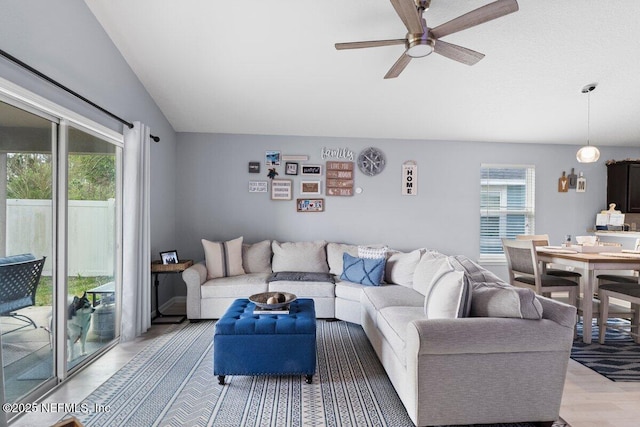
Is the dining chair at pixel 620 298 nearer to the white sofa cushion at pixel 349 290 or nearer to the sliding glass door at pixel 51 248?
the white sofa cushion at pixel 349 290

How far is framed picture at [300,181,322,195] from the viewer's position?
4660 millimetres

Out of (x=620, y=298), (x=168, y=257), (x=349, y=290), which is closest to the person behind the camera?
(x=620, y=298)

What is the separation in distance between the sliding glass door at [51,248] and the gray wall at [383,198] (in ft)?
5.04

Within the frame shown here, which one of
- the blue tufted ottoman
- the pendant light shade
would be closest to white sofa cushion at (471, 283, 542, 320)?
the blue tufted ottoman

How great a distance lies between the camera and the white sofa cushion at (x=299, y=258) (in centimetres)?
419

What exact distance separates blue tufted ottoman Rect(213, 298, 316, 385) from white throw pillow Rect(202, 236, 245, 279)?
1.75m

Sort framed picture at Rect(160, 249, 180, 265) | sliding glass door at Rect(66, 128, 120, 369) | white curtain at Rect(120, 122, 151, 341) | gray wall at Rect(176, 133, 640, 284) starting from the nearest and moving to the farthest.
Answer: sliding glass door at Rect(66, 128, 120, 369), white curtain at Rect(120, 122, 151, 341), framed picture at Rect(160, 249, 180, 265), gray wall at Rect(176, 133, 640, 284)

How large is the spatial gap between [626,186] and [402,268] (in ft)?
12.9

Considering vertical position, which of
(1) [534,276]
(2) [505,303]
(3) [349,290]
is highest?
A: (2) [505,303]

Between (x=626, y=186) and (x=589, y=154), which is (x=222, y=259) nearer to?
(x=589, y=154)

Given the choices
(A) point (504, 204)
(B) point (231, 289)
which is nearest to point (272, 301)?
(B) point (231, 289)

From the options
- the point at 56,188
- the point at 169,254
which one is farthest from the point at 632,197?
the point at 56,188

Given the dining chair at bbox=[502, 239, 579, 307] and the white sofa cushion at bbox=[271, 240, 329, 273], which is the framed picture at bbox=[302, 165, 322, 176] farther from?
the dining chair at bbox=[502, 239, 579, 307]

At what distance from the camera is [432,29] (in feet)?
6.81
